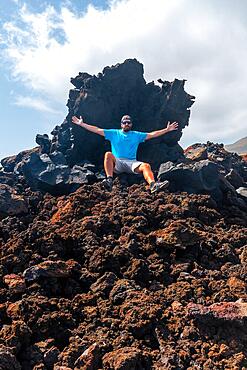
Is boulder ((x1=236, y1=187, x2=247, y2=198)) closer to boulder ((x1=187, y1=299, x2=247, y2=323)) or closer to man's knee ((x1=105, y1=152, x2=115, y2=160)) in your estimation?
man's knee ((x1=105, y1=152, x2=115, y2=160))

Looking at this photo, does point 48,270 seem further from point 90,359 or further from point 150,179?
point 150,179

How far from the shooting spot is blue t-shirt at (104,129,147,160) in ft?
29.3

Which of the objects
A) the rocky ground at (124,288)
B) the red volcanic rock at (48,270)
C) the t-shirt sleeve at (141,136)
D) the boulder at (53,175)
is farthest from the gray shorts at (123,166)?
the red volcanic rock at (48,270)

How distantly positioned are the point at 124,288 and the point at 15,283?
1175 millimetres

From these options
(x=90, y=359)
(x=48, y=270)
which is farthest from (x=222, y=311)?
(x=48, y=270)

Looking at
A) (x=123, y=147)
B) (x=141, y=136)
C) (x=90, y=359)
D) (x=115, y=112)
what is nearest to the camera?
(x=90, y=359)

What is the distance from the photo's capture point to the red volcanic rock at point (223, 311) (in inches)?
145

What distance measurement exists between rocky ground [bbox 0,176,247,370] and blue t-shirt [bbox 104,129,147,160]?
2484 millimetres

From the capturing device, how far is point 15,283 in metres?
4.31

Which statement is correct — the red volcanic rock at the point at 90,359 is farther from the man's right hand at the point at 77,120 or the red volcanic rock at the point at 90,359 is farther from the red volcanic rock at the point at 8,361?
the man's right hand at the point at 77,120

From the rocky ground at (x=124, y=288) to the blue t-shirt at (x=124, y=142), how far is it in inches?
97.8

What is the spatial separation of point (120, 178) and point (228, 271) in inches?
159

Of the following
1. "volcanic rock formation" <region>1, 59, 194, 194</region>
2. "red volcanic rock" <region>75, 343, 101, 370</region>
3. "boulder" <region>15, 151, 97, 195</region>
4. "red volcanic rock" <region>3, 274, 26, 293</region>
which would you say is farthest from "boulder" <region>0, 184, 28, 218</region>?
"red volcanic rock" <region>75, 343, 101, 370</region>

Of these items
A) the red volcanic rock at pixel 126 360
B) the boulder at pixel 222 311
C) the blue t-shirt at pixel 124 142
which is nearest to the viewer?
the red volcanic rock at pixel 126 360
